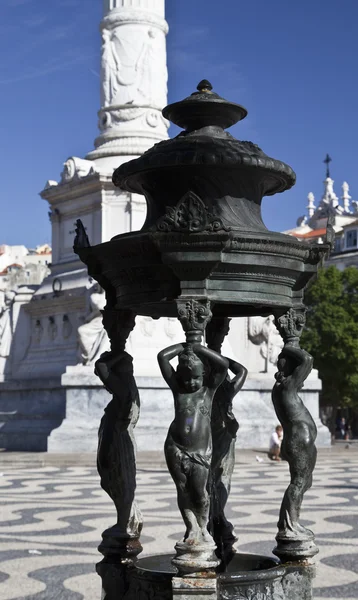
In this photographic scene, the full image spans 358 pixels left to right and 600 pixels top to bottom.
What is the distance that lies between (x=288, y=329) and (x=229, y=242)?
73 cm

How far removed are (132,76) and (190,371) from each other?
19.3 meters

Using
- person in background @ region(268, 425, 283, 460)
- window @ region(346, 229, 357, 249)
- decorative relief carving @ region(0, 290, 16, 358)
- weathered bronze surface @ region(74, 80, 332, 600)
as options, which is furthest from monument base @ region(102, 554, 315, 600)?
window @ region(346, 229, 357, 249)

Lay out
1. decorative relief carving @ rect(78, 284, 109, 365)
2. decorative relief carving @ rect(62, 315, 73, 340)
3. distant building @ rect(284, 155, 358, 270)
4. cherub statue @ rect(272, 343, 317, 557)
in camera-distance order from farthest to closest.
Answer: distant building @ rect(284, 155, 358, 270), decorative relief carving @ rect(62, 315, 73, 340), decorative relief carving @ rect(78, 284, 109, 365), cherub statue @ rect(272, 343, 317, 557)

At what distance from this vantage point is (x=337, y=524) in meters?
10.3

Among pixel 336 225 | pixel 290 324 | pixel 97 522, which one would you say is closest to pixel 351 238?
pixel 336 225

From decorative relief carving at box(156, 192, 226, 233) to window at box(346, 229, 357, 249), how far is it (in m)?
70.4

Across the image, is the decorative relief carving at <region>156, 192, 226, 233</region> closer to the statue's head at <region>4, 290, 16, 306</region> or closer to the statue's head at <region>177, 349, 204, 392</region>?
the statue's head at <region>177, 349, 204, 392</region>

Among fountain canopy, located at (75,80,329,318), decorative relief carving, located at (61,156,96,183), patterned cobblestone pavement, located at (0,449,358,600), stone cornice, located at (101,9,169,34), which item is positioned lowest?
patterned cobblestone pavement, located at (0,449,358,600)

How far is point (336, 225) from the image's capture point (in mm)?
88375

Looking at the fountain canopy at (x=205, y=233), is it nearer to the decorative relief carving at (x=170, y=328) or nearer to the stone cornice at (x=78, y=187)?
the decorative relief carving at (x=170, y=328)

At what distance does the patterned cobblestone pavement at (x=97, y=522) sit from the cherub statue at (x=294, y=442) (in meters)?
1.11

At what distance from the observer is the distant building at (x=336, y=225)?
72.0 metres

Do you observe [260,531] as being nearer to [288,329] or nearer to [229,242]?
[288,329]

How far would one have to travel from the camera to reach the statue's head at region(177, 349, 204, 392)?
17.7 ft
